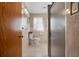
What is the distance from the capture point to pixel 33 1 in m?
1.19

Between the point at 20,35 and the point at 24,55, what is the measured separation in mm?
201

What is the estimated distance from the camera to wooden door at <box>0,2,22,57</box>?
114cm

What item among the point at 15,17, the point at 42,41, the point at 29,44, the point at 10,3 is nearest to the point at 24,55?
the point at 29,44

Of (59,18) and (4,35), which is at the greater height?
(59,18)

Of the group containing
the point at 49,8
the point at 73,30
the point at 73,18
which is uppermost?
the point at 49,8

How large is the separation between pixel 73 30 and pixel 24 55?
53 centimetres

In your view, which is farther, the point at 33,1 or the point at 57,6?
the point at 57,6

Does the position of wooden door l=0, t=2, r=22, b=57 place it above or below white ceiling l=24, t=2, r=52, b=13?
below

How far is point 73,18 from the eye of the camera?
1154 millimetres

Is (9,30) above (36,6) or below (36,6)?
below

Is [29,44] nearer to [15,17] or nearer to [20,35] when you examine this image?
[20,35]

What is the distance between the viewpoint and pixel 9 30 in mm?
1145

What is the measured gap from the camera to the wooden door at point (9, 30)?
1.14 metres

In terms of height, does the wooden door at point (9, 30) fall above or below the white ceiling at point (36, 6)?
below
